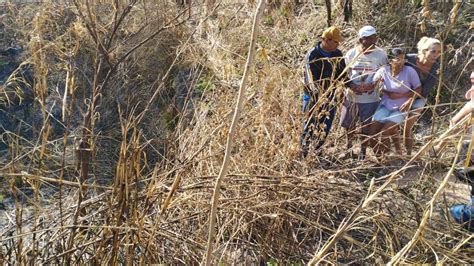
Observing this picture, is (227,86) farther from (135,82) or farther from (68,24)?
(68,24)

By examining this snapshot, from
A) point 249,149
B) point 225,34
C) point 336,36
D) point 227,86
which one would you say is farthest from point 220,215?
point 225,34

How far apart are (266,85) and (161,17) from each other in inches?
133

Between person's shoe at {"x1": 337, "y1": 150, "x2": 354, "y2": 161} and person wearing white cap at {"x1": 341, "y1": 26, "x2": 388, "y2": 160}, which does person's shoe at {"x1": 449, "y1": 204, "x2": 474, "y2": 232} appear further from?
person wearing white cap at {"x1": 341, "y1": 26, "x2": 388, "y2": 160}

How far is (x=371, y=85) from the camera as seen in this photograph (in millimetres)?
4254

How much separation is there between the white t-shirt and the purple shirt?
74 millimetres

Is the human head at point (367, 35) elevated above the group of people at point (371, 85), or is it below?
above

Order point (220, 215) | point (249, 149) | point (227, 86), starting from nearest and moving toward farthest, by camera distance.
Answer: point (220, 215), point (249, 149), point (227, 86)

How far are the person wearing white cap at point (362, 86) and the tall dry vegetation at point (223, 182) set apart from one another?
186 mm

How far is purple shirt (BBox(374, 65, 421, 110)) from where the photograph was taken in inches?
157

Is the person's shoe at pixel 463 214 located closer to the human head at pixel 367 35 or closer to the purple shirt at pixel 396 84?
the purple shirt at pixel 396 84

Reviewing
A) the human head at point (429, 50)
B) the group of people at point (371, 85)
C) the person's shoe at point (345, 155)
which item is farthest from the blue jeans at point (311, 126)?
the human head at point (429, 50)

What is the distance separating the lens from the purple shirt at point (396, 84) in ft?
13.1

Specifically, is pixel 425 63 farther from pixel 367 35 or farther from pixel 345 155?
pixel 345 155

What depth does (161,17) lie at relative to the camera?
23.1 feet
